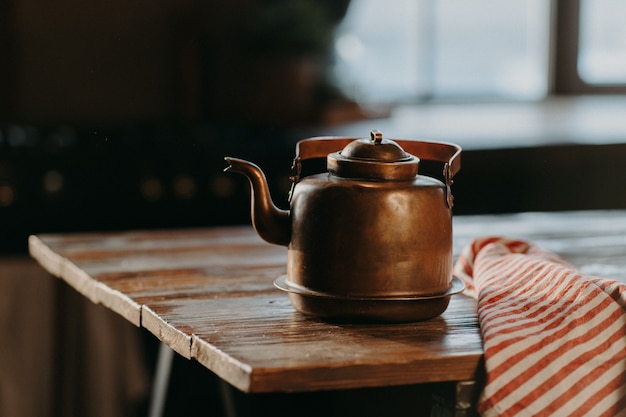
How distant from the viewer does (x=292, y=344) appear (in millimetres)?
1137

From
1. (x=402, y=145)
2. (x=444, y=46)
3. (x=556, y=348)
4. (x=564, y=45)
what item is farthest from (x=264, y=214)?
(x=564, y=45)

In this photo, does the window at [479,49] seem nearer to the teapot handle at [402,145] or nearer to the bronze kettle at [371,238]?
the teapot handle at [402,145]

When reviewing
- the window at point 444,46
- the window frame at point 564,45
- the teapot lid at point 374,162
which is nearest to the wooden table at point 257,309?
the teapot lid at point 374,162

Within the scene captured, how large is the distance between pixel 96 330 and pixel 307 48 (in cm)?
142

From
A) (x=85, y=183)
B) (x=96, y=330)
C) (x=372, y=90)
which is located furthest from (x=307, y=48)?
(x=96, y=330)

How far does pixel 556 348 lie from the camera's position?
114cm

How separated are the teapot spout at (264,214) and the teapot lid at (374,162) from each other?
0.30ft

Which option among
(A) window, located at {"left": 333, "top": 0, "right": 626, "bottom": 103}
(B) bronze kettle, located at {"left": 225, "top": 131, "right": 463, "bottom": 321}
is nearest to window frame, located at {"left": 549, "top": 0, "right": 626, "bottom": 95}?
(A) window, located at {"left": 333, "top": 0, "right": 626, "bottom": 103}

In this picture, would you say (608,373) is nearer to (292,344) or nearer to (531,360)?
(531,360)

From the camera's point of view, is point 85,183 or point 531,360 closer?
point 531,360

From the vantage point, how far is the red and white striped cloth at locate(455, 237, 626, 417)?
1099 mm

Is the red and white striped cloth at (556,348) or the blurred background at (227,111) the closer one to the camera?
the red and white striped cloth at (556,348)

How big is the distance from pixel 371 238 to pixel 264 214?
168mm

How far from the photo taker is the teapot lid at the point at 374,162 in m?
1.21
